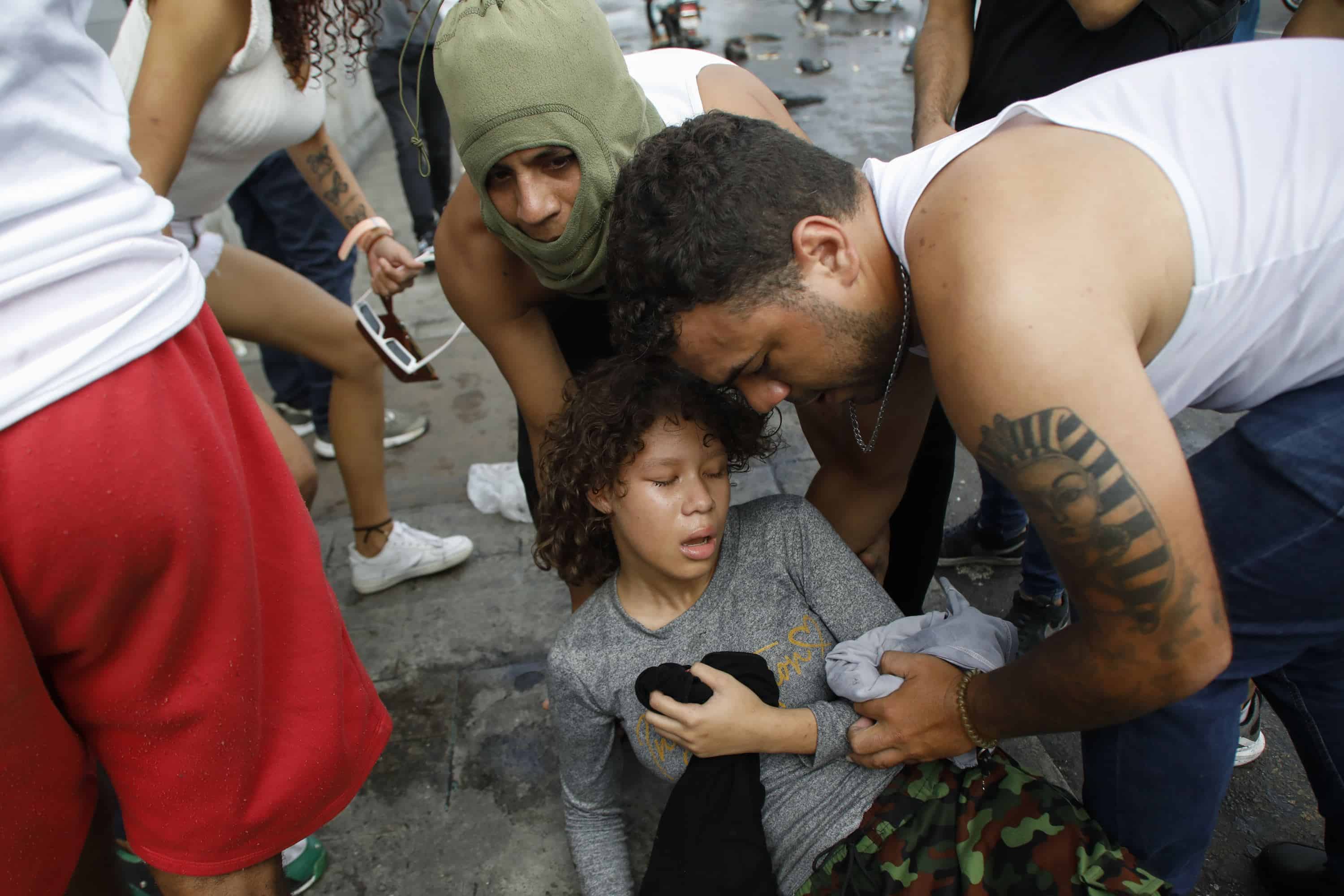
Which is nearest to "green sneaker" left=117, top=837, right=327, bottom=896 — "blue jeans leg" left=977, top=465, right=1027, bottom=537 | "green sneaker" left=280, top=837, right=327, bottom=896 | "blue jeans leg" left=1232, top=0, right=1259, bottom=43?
"green sneaker" left=280, top=837, right=327, bottom=896

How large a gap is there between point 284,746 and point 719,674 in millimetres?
673

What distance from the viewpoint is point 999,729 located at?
4.49 ft

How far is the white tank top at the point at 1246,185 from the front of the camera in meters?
1.07

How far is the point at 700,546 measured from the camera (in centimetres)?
162

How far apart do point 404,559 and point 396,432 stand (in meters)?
1.05

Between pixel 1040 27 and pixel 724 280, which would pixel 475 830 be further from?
pixel 1040 27

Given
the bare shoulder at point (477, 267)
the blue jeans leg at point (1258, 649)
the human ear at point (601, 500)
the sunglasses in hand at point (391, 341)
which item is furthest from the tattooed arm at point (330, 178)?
the blue jeans leg at point (1258, 649)

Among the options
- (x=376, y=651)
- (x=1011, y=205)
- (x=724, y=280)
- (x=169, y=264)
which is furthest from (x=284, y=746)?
(x=376, y=651)

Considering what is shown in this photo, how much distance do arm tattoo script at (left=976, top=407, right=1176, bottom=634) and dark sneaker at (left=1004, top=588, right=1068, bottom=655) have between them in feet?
4.34

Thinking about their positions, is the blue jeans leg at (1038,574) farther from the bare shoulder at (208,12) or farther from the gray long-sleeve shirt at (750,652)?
the bare shoulder at (208,12)

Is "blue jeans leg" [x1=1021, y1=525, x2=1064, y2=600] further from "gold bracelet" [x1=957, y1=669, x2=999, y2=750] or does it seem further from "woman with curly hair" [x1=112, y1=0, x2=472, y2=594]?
"woman with curly hair" [x1=112, y1=0, x2=472, y2=594]

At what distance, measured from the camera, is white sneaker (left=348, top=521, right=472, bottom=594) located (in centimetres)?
276

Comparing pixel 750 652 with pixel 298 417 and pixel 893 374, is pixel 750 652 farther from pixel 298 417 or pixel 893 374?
pixel 298 417

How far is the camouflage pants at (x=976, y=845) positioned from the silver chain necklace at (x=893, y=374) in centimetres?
64
